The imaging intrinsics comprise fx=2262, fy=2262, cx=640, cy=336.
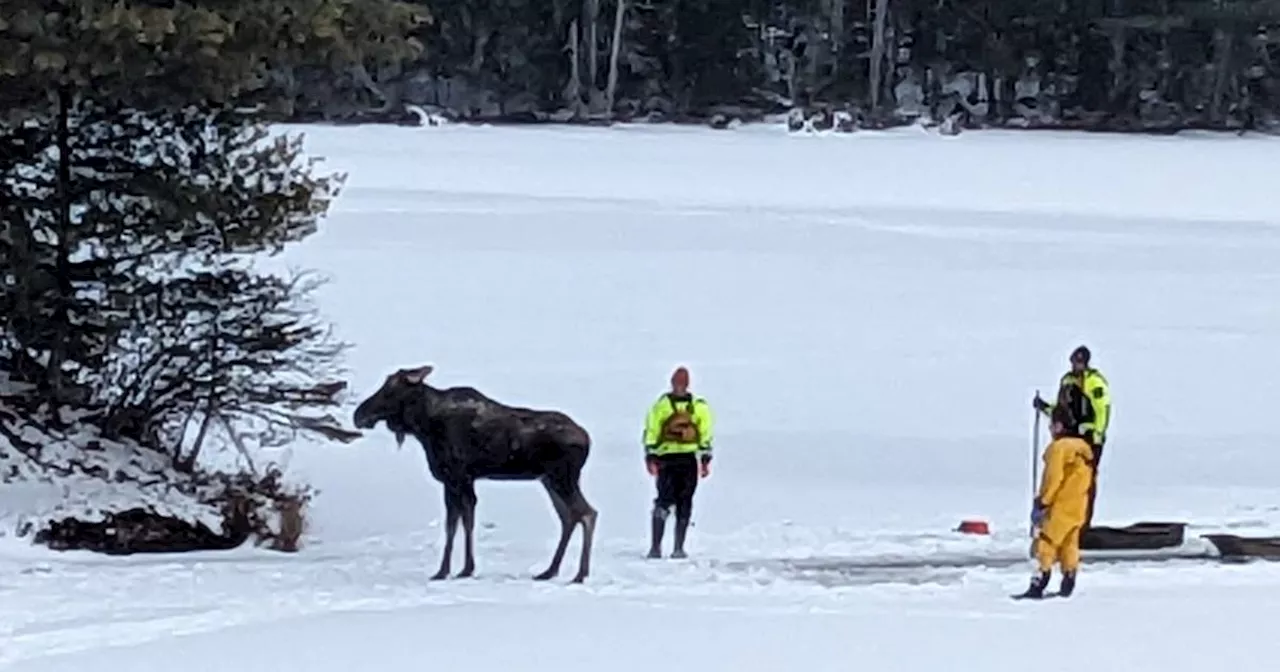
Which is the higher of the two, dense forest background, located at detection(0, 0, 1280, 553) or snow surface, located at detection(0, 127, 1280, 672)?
dense forest background, located at detection(0, 0, 1280, 553)

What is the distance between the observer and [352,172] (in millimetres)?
43188

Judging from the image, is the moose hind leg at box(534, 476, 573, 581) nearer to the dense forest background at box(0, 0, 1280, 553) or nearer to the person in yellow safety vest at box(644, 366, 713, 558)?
the person in yellow safety vest at box(644, 366, 713, 558)

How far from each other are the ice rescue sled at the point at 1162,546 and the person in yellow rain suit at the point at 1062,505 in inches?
78.3

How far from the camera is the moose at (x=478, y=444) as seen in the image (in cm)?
1357

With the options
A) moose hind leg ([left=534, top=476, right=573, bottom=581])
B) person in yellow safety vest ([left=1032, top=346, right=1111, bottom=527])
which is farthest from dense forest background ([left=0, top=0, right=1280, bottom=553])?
person in yellow safety vest ([left=1032, top=346, right=1111, bottom=527])

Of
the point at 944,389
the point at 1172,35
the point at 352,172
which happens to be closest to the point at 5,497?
the point at 944,389

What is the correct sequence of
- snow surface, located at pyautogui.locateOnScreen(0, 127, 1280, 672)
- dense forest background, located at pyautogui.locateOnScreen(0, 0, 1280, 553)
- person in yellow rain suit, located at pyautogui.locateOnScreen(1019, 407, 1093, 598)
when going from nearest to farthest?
snow surface, located at pyautogui.locateOnScreen(0, 127, 1280, 672) < person in yellow rain suit, located at pyautogui.locateOnScreen(1019, 407, 1093, 598) < dense forest background, located at pyautogui.locateOnScreen(0, 0, 1280, 553)

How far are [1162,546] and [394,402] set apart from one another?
549 centimetres

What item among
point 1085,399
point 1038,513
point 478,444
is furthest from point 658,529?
point 1038,513

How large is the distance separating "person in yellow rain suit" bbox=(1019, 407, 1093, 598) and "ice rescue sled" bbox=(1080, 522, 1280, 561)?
1990 millimetres

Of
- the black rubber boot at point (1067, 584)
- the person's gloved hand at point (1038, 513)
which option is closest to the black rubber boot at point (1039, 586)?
the black rubber boot at point (1067, 584)

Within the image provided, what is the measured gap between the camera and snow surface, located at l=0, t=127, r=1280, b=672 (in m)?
12.2

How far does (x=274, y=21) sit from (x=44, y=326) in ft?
9.22

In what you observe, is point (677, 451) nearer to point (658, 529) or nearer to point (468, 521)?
point (658, 529)
